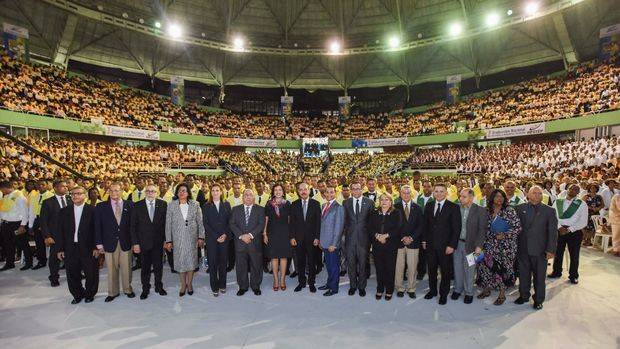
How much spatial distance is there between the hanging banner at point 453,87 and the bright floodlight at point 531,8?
859 centimetres

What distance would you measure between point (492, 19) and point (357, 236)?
30.7m

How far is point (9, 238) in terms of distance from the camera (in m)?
7.18

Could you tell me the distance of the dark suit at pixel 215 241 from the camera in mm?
5789

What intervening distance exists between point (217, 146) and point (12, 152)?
2257 cm

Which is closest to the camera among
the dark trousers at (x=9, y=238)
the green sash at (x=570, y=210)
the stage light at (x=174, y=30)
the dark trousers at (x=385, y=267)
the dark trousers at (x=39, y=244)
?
the dark trousers at (x=385, y=267)

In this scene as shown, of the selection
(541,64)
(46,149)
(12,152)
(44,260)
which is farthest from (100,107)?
(541,64)

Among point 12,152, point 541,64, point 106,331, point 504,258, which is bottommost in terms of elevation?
point 106,331

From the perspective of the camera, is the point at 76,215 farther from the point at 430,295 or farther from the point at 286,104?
the point at 286,104

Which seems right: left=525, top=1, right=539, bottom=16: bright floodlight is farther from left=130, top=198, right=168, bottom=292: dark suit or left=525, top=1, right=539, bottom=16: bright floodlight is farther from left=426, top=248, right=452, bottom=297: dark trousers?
left=130, top=198, right=168, bottom=292: dark suit

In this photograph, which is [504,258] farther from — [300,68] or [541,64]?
[300,68]

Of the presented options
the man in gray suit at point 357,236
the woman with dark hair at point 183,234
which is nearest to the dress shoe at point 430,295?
the man in gray suit at point 357,236

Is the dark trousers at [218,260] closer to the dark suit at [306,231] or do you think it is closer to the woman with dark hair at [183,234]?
the woman with dark hair at [183,234]

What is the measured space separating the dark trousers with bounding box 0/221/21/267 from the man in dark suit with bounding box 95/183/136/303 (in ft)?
11.3

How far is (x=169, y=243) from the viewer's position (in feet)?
18.6
